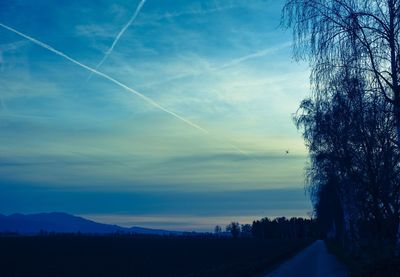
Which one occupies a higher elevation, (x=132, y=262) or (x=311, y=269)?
(x=132, y=262)

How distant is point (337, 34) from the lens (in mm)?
14023

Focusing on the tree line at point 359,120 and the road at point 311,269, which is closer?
the tree line at point 359,120

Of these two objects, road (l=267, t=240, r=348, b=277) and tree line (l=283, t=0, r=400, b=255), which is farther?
Answer: road (l=267, t=240, r=348, b=277)

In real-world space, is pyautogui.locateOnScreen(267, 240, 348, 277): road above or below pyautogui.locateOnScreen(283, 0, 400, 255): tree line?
below

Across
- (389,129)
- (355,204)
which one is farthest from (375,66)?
Answer: (355,204)

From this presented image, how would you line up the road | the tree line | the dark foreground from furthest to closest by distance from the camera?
the dark foreground → the road → the tree line

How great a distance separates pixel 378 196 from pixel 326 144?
5.64m

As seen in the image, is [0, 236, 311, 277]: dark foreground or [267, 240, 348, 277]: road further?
[0, 236, 311, 277]: dark foreground

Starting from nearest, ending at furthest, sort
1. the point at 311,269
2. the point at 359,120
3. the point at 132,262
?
the point at 359,120 → the point at 311,269 → the point at 132,262

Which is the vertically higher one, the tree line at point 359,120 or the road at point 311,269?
the tree line at point 359,120

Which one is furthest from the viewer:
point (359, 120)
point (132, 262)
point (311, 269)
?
point (132, 262)

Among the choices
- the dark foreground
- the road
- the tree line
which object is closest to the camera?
the tree line

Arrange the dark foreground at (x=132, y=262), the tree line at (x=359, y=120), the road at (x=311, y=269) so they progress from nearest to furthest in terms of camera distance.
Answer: the tree line at (x=359, y=120) → the road at (x=311, y=269) → the dark foreground at (x=132, y=262)

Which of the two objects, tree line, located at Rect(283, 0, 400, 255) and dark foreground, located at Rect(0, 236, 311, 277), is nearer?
tree line, located at Rect(283, 0, 400, 255)
